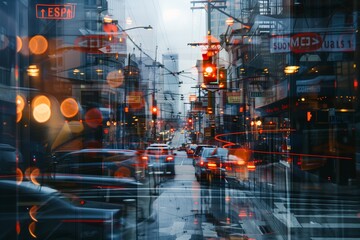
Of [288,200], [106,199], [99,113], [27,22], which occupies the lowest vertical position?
[288,200]

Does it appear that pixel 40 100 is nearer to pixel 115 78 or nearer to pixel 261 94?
pixel 115 78

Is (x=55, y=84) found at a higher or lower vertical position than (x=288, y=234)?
higher

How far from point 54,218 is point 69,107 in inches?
566

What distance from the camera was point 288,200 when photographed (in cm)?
1286

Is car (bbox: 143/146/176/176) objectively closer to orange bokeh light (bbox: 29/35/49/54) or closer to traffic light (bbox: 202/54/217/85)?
traffic light (bbox: 202/54/217/85)

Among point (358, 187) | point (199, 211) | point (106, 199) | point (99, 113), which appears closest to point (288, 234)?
point (199, 211)

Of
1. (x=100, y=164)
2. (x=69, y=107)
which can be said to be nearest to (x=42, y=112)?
(x=69, y=107)

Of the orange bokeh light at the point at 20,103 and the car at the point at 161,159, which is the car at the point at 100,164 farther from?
the car at the point at 161,159

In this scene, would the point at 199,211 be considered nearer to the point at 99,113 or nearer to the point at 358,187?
the point at 358,187

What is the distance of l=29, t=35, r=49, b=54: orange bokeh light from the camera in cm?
1555

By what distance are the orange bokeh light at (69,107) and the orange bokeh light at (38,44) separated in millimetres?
2620

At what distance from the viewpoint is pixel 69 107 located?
19.4 metres

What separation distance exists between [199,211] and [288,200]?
370cm

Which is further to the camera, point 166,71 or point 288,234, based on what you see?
point 166,71
